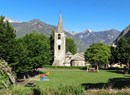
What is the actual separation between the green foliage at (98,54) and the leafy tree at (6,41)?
1947 inches

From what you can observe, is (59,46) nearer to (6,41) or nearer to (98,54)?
(98,54)

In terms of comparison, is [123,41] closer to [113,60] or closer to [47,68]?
[113,60]

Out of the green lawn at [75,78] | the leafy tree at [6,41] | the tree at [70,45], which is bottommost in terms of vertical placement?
the green lawn at [75,78]

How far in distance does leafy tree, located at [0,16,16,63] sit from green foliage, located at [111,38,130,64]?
157ft

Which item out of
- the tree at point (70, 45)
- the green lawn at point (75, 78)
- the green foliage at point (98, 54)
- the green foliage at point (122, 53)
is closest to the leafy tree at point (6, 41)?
the green lawn at point (75, 78)

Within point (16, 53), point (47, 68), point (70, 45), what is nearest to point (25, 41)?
point (16, 53)

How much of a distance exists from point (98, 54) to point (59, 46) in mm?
21761

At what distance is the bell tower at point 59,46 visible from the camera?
11025cm

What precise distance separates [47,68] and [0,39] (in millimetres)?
53960

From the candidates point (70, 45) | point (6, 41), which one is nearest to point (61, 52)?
point (70, 45)

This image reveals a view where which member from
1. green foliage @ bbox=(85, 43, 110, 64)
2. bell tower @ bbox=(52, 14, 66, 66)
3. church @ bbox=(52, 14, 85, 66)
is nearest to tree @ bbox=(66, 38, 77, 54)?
church @ bbox=(52, 14, 85, 66)

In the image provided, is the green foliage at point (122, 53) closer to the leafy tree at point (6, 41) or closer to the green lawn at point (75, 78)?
the green lawn at point (75, 78)

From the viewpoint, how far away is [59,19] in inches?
4464

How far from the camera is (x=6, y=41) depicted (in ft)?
157
